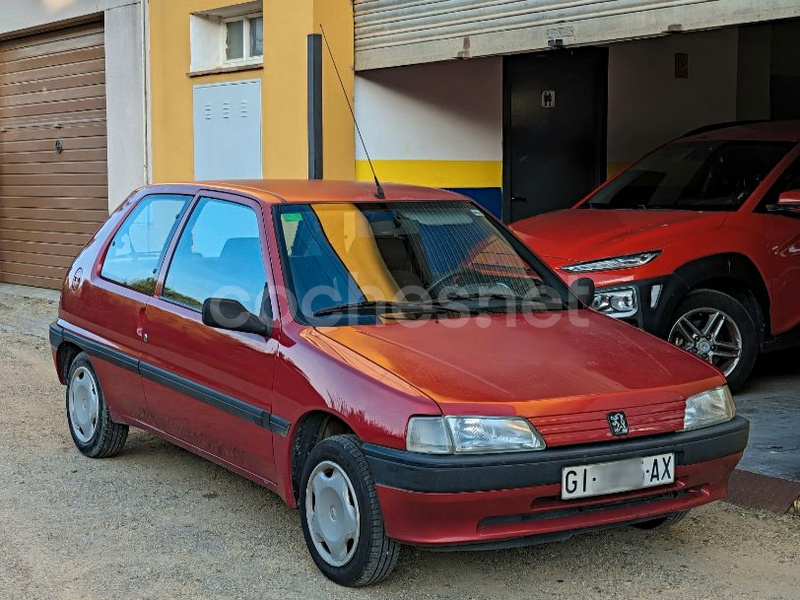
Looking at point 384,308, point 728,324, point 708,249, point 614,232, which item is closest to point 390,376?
point 384,308

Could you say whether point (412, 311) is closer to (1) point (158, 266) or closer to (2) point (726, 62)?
(1) point (158, 266)

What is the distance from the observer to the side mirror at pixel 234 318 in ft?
16.1

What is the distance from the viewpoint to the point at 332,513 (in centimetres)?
452

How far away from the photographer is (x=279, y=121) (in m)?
11.1

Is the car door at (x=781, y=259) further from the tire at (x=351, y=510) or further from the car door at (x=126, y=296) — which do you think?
the tire at (x=351, y=510)

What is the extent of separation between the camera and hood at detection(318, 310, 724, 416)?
14.0ft

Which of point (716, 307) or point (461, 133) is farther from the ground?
point (461, 133)

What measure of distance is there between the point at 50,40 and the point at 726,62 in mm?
8119

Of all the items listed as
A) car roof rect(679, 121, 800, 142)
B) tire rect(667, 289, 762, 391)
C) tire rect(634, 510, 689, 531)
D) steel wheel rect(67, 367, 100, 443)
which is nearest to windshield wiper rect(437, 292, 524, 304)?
tire rect(634, 510, 689, 531)

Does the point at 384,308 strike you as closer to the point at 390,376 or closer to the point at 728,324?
the point at 390,376

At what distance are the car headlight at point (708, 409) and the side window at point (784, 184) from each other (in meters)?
3.61

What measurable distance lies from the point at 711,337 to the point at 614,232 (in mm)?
932

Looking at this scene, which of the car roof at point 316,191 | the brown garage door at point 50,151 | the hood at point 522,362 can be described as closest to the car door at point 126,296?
the car roof at point 316,191

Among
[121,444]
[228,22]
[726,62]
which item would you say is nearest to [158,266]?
[121,444]
